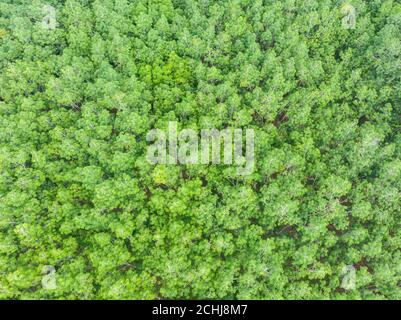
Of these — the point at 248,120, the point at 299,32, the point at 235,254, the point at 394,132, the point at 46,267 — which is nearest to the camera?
the point at 46,267

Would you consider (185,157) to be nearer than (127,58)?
Yes

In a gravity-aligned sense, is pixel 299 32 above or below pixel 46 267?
above

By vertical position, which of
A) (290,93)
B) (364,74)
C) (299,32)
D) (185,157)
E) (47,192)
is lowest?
(47,192)

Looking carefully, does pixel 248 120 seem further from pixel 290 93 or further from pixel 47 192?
pixel 47 192

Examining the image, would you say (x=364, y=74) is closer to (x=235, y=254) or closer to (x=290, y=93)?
(x=290, y=93)

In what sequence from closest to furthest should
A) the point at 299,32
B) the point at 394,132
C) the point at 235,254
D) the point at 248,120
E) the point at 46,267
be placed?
the point at 46,267, the point at 235,254, the point at 248,120, the point at 394,132, the point at 299,32

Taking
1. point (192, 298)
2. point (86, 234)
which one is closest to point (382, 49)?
point (192, 298)
